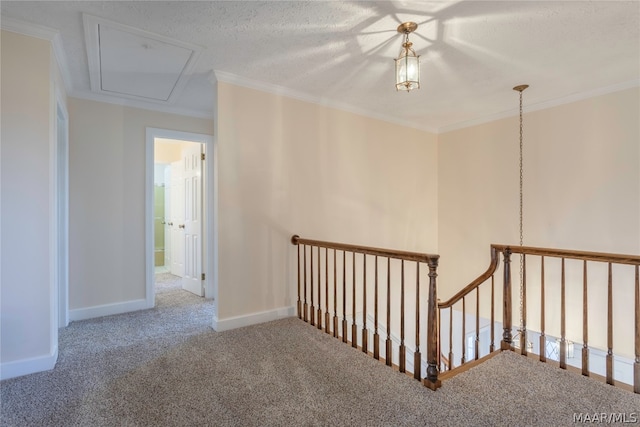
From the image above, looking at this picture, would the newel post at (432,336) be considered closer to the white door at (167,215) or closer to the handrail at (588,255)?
the handrail at (588,255)

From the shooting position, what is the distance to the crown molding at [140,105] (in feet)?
10.5

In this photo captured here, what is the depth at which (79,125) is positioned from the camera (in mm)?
3197

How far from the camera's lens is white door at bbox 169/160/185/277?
468cm

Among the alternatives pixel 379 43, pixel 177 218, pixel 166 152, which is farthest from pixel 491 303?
pixel 166 152

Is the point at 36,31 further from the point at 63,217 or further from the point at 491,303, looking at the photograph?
the point at 491,303

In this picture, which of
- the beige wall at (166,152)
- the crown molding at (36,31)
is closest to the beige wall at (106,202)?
the crown molding at (36,31)

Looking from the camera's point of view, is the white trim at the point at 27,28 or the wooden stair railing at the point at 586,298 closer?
the wooden stair railing at the point at 586,298

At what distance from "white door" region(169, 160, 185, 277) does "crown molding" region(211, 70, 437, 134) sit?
7.04ft

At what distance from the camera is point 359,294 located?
3.84m

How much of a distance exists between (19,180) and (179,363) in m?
1.61

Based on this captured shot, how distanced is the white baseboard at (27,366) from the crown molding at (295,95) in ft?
8.14

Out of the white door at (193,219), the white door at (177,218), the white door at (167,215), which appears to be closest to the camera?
the white door at (193,219)

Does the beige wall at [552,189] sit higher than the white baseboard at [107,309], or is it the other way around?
the beige wall at [552,189]

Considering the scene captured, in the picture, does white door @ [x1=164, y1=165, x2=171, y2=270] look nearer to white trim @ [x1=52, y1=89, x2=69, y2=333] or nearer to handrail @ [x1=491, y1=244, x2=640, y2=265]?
white trim @ [x1=52, y1=89, x2=69, y2=333]
